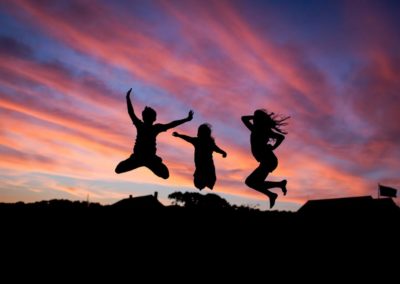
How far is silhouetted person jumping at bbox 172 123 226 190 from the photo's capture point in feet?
30.0

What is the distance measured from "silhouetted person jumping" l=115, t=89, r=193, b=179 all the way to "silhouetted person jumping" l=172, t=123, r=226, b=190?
1.62 feet

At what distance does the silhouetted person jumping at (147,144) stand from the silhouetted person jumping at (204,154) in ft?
1.62

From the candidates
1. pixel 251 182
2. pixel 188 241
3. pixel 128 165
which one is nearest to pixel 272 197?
pixel 251 182

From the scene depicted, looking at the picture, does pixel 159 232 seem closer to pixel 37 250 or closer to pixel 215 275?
pixel 215 275

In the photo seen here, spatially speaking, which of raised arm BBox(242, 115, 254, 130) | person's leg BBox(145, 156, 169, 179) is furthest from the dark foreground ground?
raised arm BBox(242, 115, 254, 130)

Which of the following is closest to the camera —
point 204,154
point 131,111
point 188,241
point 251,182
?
point 188,241

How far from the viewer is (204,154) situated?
9.27 m

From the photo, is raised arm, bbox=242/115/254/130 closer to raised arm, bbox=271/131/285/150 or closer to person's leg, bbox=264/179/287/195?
raised arm, bbox=271/131/285/150

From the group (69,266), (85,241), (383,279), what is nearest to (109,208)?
(85,241)

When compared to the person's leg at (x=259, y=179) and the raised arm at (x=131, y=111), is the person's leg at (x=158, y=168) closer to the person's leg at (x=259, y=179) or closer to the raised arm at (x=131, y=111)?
the raised arm at (x=131, y=111)

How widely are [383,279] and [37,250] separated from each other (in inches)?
203

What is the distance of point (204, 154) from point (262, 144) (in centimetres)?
139

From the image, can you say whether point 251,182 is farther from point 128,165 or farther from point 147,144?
point 128,165

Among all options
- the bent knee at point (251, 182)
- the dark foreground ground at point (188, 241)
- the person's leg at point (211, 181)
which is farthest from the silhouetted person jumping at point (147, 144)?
the dark foreground ground at point (188, 241)
